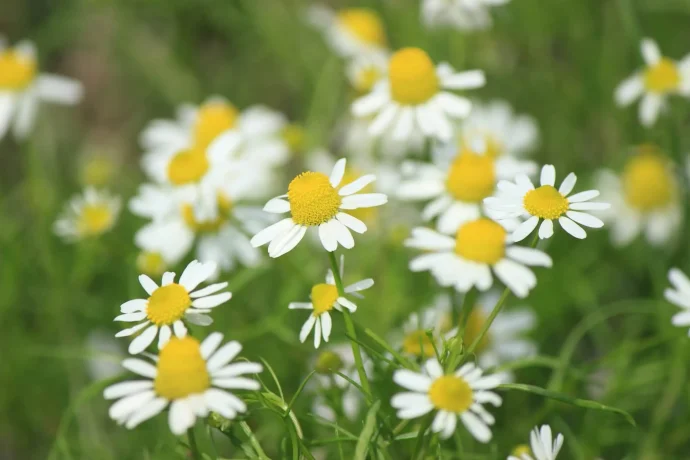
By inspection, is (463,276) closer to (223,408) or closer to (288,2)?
(223,408)

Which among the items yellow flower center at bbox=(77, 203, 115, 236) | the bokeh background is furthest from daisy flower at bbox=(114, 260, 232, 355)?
yellow flower center at bbox=(77, 203, 115, 236)

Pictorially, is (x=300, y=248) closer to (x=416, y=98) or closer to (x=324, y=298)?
(x=416, y=98)

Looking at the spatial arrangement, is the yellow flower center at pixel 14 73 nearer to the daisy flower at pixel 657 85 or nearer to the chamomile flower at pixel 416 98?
the chamomile flower at pixel 416 98

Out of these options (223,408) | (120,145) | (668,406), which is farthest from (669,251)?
(120,145)

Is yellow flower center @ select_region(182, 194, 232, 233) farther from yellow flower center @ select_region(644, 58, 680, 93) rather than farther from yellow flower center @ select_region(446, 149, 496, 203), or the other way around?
yellow flower center @ select_region(644, 58, 680, 93)

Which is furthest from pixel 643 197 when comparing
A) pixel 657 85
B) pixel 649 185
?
pixel 657 85
